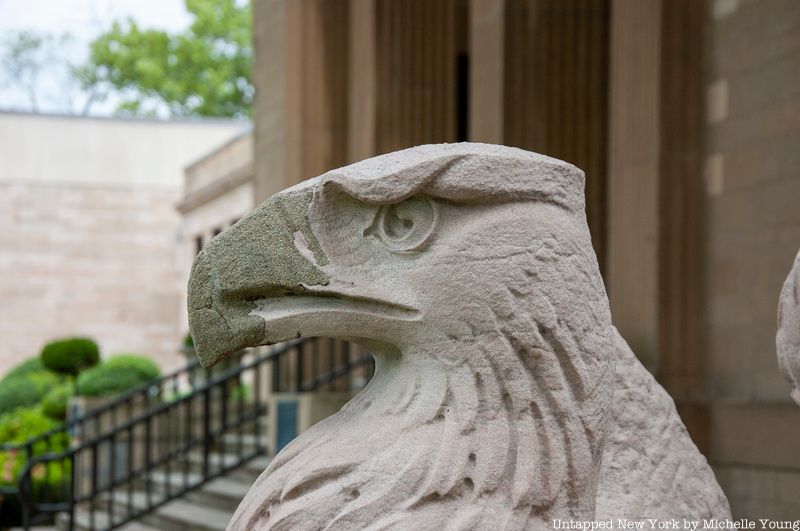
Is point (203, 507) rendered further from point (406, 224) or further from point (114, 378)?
point (406, 224)

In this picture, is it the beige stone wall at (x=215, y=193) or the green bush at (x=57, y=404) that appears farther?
the beige stone wall at (x=215, y=193)

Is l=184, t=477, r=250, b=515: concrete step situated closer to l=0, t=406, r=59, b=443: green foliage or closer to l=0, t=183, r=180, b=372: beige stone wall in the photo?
l=0, t=406, r=59, b=443: green foliage

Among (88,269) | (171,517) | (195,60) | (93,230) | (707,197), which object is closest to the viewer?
(707,197)

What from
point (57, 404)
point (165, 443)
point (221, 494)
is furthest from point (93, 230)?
point (221, 494)

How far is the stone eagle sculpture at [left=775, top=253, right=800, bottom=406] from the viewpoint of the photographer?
2.92 meters

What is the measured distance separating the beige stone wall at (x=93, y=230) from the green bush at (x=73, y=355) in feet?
44.7

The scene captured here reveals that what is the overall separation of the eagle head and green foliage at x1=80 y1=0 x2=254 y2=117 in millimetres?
45832

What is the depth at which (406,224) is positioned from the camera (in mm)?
2869

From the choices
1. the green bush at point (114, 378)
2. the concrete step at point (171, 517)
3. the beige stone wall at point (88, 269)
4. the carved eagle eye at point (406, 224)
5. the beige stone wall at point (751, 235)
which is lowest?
the beige stone wall at point (88, 269)

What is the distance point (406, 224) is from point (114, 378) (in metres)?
16.6

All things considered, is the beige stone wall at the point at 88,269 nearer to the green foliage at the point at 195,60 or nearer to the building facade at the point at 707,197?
the green foliage at the point at 195,60

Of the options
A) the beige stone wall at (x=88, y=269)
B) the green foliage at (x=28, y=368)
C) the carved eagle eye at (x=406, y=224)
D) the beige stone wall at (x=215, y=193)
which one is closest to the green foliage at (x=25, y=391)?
the green foliage at (x=28, y=368)

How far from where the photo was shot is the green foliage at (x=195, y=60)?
157ft

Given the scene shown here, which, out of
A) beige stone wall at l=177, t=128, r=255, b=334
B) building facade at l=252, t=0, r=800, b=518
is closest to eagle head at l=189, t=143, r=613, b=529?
building facade at l=252, t=0, r=800, b=518
